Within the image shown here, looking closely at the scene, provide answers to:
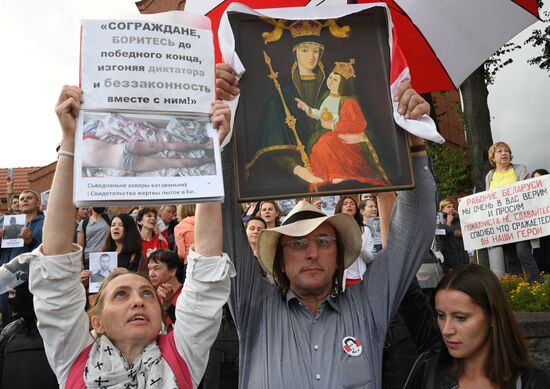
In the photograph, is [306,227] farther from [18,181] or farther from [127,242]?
[18,181]

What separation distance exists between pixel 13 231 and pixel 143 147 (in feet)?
21.7

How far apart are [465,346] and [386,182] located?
32.3 inches

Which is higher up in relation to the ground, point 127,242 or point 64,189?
point 127,242

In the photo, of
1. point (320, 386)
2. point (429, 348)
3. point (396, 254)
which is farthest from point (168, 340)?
point (429, 348)

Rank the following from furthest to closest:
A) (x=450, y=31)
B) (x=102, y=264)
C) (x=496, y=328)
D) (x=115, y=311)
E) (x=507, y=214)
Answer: (x=507, y=214)
(x=102, y=264)
(x=450, y=31)
(x=496, y=328)
(x=115, y=311)

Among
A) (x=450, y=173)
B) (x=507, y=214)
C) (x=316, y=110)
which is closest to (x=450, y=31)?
(x=316, y=110)

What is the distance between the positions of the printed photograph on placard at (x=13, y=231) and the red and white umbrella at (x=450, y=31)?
5.87 m

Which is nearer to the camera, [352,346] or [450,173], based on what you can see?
[352,346]

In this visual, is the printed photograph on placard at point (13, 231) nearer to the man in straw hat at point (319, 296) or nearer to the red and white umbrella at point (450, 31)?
the red and white umbrella at point (450, 31)

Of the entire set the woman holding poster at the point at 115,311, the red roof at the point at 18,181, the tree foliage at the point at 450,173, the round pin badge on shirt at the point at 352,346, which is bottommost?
the round pin badge on shirt at the point at 352,346

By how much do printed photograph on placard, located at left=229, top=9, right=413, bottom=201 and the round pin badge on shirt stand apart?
676mm

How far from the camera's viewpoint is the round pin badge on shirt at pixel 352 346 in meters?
2.84

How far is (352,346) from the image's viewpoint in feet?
9.41

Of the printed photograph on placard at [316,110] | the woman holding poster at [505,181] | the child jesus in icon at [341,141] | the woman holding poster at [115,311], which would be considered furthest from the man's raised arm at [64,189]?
the woman holding poster at [505,181]
